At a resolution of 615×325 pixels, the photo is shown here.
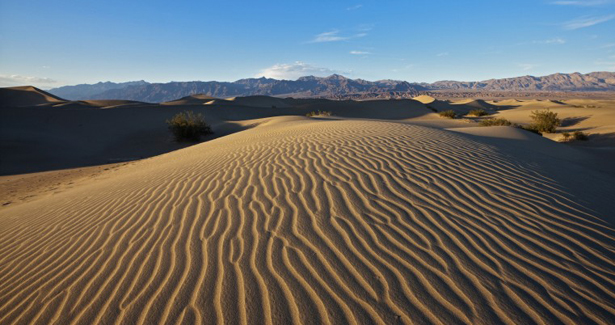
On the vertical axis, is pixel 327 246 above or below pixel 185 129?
above

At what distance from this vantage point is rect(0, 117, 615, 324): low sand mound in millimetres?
2150

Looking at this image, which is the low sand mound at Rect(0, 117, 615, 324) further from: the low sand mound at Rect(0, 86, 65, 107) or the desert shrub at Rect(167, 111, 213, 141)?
the low sand mound at Rect(0, 86, 65, 107)

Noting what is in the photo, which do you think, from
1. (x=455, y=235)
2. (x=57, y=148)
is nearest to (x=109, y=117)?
(x=57, y=148)

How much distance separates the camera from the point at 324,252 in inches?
107

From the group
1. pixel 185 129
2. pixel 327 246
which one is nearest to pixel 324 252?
pixel 327 246

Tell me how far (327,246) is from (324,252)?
9cm

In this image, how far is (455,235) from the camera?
9.68 feet

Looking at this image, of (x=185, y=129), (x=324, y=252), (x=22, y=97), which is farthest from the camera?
(x=22, y=97)

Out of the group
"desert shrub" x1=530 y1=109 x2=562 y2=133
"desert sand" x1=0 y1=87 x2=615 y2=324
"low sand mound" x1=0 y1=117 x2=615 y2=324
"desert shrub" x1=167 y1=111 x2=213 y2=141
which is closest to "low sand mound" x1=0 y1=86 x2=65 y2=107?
"desert shrub" x1=167 y1=111 x2=213 y2=141

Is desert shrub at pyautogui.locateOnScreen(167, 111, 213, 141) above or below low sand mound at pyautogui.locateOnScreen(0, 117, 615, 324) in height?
below

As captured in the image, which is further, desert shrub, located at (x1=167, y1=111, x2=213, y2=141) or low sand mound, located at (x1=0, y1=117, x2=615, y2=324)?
desert shrub, located at (x1=167, y1=111, x2=213, y2=141)

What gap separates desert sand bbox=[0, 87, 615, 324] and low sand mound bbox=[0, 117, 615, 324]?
1cm

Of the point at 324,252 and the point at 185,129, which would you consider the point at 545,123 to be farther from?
the point at 185,129

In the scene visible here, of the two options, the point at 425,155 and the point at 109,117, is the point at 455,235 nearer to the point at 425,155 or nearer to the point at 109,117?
the point at 425,155
